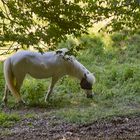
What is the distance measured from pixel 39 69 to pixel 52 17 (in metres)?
5.28

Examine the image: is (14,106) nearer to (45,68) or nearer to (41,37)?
(45,68)

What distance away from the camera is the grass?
8665mm

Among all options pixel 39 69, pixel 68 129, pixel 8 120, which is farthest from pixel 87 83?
pixel 68 129

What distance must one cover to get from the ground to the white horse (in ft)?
6.52

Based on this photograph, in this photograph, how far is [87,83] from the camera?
11.0 m

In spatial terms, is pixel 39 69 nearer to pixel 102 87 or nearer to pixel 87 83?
pixel 87 83

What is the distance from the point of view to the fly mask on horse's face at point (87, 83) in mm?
10922

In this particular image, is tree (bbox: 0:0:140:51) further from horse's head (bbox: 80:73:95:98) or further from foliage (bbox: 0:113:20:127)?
horse's head (bbox: 80:73:95:98)

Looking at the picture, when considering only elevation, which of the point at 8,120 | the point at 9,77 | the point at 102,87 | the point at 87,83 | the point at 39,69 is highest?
the point at 39,69

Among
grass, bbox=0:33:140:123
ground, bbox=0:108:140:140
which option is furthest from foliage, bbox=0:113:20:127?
grass, bbox=0:33:140:123

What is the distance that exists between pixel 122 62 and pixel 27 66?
5.06 meters

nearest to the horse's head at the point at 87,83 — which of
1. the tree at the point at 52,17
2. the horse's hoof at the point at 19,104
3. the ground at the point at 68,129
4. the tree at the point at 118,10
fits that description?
the horse's hoof at the point at 19,104

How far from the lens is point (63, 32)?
209 inches

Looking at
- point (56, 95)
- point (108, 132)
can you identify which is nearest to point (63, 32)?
point (108, 132)
